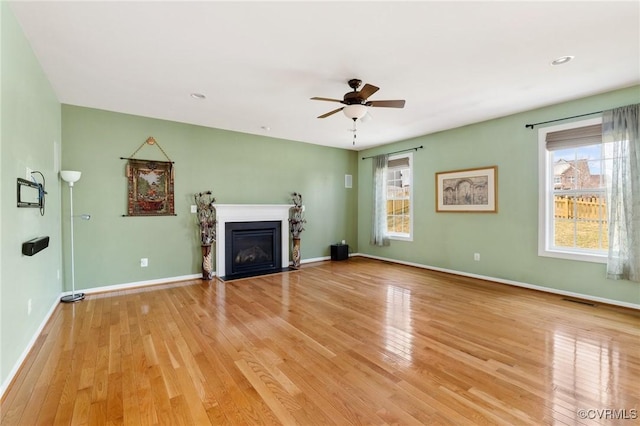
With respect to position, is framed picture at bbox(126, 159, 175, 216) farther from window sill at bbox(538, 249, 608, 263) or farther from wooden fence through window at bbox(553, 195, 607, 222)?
wooden fence through window at bbox(553, 195, 607, 222)

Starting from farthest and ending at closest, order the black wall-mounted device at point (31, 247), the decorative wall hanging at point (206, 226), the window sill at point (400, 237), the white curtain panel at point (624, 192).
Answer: the window sill at point (400, 237) < the decorative wall hanging at point (206, 226) < the white curtain panel at point (624, 192) < the black wall-mounted device at point (31, 247)

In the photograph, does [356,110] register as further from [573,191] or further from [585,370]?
[573,191]

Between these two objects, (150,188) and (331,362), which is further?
(150,188)

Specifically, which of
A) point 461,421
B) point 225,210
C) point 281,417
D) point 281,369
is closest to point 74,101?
point 225,210

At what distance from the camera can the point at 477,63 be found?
2.98m

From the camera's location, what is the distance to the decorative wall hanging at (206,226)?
16.4 feet

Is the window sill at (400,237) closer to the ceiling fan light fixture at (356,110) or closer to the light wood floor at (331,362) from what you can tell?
the light wood floor at (331,362)

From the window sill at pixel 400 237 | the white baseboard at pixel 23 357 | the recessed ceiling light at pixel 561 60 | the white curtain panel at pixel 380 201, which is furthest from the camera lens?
the white curtain panel at pixel 380 201

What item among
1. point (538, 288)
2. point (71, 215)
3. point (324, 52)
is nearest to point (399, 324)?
point (538, 288)

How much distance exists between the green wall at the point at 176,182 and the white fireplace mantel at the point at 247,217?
23 centimetres

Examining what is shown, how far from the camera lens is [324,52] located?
2746 millimetres

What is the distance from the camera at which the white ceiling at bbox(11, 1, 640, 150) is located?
220cm

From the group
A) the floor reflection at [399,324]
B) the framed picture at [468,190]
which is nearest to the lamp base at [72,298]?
the floor reflection at [399,324]

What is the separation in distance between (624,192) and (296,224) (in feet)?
16.1
